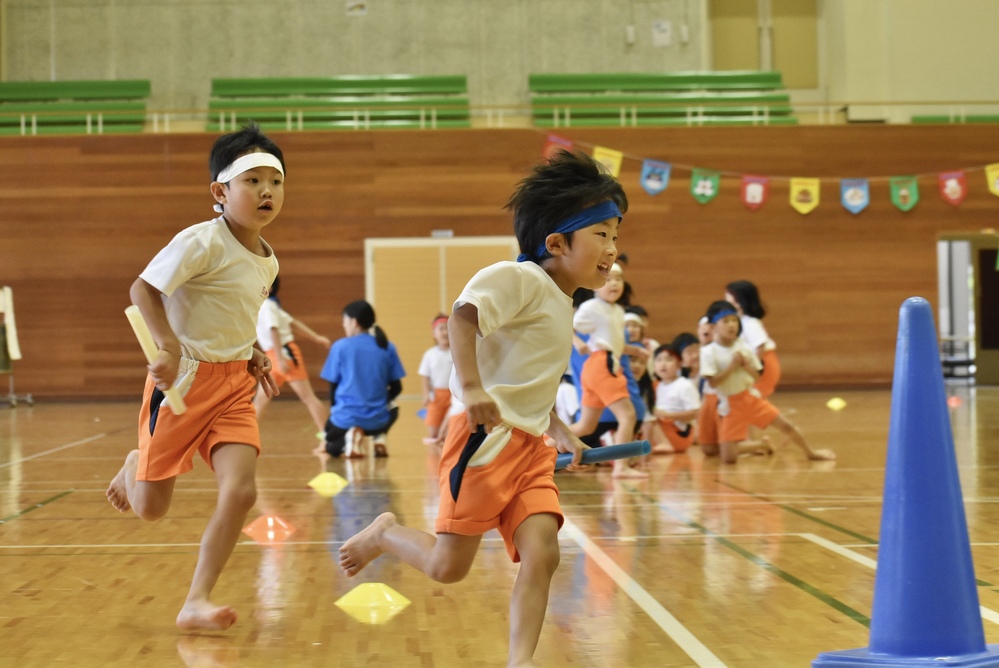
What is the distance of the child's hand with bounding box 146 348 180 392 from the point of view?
2785mm

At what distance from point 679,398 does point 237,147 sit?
5772mm

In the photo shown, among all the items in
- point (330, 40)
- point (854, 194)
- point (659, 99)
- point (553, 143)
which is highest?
point (330, 40)

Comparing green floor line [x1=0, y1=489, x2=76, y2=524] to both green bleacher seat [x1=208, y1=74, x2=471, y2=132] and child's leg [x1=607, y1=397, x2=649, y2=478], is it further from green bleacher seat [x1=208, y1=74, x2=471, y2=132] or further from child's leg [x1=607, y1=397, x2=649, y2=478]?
green bleacher seat [x1=208, y1=74, x2=471, y2=132]

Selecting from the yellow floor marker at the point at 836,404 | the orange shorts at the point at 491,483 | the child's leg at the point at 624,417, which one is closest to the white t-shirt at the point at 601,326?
the child's leg at the point at 624,417

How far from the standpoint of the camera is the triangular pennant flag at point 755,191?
47.8 feet

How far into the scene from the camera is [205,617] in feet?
9.30

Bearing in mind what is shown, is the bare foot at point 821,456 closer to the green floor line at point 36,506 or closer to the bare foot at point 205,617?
the green floor line at point 36,506

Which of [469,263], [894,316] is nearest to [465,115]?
[469,263]

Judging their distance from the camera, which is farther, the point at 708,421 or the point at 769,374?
the point at 769,374

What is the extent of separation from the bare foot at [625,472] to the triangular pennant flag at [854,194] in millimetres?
9180

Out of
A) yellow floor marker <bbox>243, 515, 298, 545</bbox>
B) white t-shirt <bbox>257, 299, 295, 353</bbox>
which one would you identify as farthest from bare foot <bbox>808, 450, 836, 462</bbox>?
white t-shirt <bbox>257, 299, 295, 353</bbox>

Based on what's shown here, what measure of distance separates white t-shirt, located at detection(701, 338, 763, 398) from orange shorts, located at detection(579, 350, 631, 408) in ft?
4.40

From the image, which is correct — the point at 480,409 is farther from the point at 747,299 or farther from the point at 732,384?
the point at 747,299

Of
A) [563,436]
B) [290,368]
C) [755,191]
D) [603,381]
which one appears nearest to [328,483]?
[603,381]
